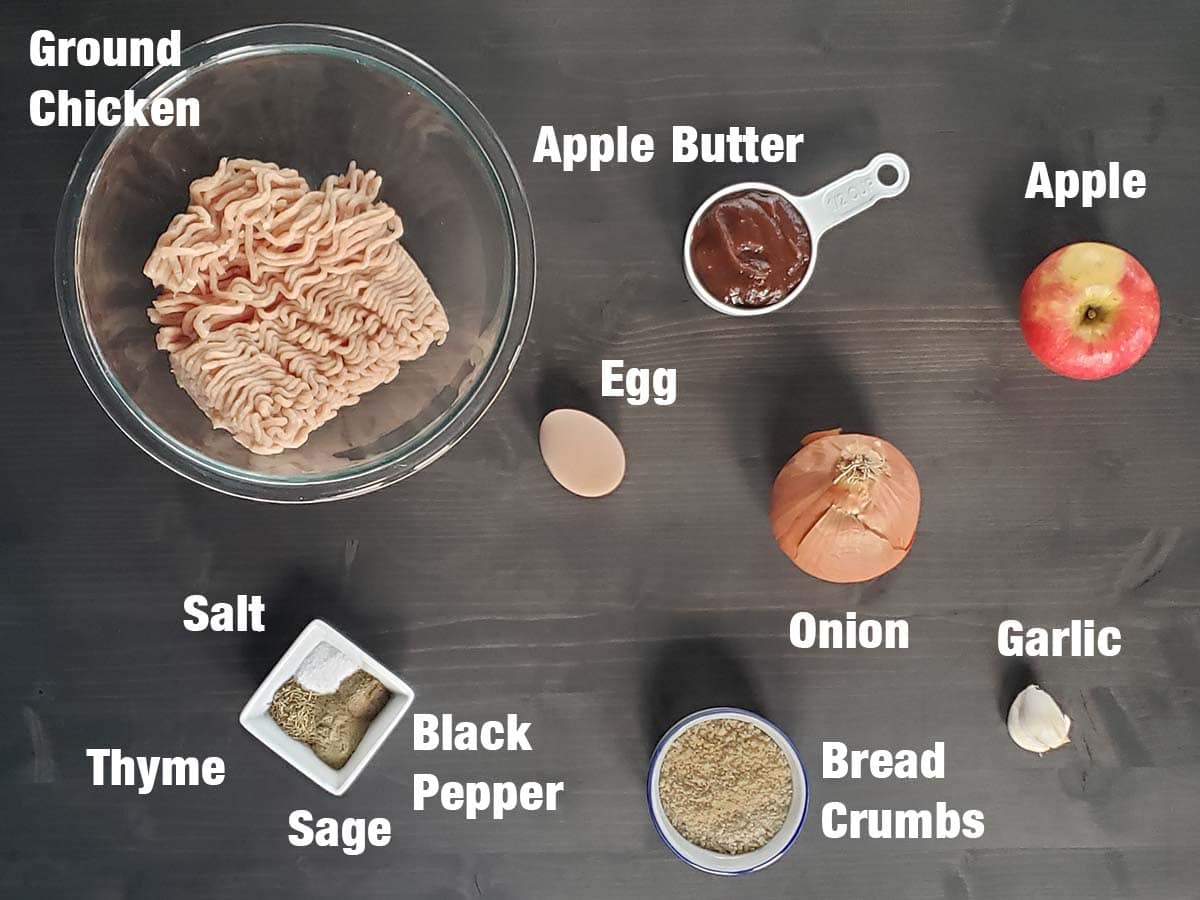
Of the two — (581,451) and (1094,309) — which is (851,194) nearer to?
(1094,309)

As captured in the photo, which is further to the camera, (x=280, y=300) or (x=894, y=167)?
(x=894, y=167)

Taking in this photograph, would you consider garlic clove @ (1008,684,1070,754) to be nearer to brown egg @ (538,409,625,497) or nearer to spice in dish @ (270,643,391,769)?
brown egg @ (538,409,625,497)

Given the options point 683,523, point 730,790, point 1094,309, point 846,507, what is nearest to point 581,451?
point 683,523

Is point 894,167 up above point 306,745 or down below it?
above

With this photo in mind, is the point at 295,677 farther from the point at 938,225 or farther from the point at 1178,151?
the point at 1178,151

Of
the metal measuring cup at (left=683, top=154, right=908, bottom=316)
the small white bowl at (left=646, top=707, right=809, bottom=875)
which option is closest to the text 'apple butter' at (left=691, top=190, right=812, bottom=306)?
the metal measuring cup at (left=683, top=154, right=908, bottom=316)

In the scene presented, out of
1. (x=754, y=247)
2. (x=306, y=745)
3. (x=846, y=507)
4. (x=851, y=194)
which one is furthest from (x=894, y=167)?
(x=306, y=745)

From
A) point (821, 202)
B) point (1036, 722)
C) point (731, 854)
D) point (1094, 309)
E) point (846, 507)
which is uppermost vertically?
point (821, 202)

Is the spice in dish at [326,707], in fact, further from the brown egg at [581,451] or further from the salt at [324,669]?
the brown egg at [581,451]

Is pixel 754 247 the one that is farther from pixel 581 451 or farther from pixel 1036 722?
pixel 1036 722
